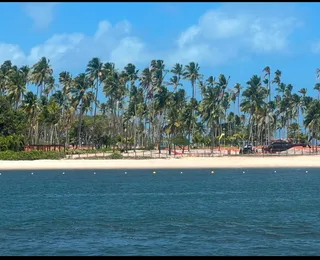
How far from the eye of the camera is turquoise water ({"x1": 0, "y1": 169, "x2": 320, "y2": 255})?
768 inches

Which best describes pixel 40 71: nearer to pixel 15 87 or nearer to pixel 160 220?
pixel 15 87

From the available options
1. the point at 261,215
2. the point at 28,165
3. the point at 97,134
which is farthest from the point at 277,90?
the point at 261,215

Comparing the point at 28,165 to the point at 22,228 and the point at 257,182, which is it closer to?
the point at 257,182

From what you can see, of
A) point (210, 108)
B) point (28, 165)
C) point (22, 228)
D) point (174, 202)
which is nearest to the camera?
point (22, 228)

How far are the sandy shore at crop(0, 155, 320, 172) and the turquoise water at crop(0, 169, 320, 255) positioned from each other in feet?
89.1

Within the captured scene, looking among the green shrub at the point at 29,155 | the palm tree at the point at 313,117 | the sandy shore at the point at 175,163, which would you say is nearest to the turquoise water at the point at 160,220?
the sandy shore at the point at 175,163

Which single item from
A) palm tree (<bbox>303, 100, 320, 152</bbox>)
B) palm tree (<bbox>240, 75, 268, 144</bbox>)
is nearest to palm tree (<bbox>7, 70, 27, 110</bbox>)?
palm tree (<bbox>240, 75, 268, 144</bbox>)

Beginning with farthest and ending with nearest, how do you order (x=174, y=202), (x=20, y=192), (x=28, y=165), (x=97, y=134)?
1. (x=97, y=134)
2. (x=28, y=165)
3. (x=20, y=192)
4. (x=174, y=202)

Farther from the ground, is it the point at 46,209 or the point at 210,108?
the point at 210,108

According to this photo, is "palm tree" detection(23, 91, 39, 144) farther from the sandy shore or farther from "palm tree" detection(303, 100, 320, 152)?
"palm tree" detection(303, 100, 320, 152)

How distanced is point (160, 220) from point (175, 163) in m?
54.1

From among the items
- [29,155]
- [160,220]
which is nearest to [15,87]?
[29,155]

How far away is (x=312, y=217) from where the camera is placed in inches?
1074

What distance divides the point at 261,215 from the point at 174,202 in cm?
837
